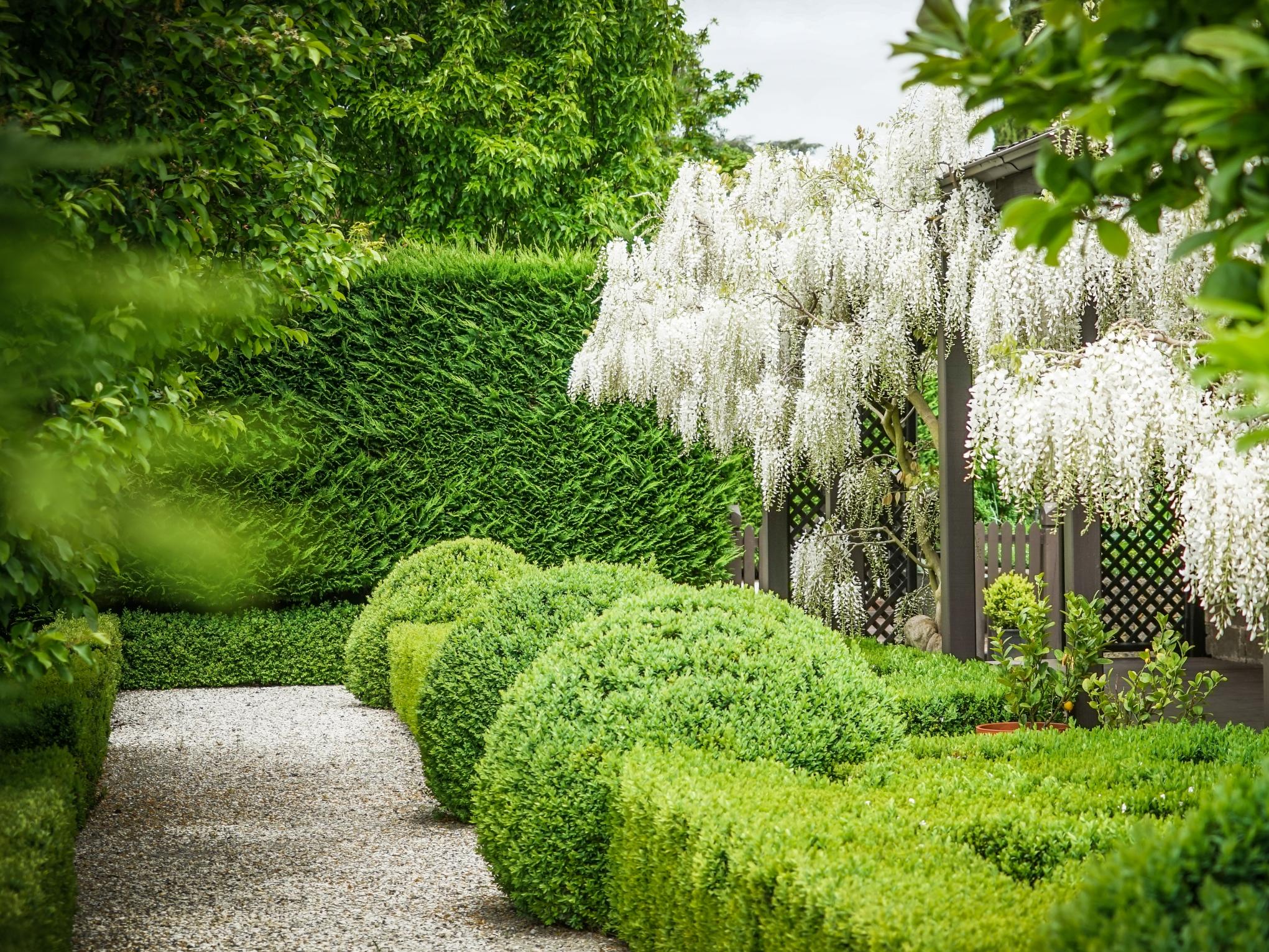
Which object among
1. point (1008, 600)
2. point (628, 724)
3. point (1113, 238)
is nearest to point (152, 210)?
point (628, 724)

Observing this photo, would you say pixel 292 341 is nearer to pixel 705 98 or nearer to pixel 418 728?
pixel 418 728

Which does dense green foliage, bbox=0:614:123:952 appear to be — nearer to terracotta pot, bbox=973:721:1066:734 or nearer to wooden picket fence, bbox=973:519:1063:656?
terracotta pot, bbox=973:721:1066:734

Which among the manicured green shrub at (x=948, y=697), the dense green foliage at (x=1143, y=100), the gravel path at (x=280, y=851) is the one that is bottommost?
the gravel path at (x=280, y=851)

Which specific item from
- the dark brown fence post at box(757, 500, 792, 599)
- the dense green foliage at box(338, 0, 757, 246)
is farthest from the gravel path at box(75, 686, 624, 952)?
the dense green foliage at box(338, 0, 757, 246)

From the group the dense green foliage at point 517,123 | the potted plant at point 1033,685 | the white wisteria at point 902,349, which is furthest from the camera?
the dense green foliage at point 517,123

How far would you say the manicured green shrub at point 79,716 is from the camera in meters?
4.29

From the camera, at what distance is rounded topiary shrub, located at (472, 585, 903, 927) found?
144 inches

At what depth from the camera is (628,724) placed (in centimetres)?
372

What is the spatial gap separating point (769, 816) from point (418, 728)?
2.97 meters

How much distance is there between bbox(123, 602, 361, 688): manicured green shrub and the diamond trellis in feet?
21.2

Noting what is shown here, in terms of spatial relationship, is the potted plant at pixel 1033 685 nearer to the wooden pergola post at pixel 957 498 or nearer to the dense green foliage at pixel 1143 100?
the wooden pergola post at pixel 957 498

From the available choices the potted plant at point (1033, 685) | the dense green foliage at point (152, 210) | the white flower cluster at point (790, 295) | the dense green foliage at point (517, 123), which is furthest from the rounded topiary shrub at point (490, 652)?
the dense green foliage at point (517, 123)

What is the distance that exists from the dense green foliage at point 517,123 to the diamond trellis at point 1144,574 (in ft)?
19.4

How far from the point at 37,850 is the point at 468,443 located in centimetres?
701
